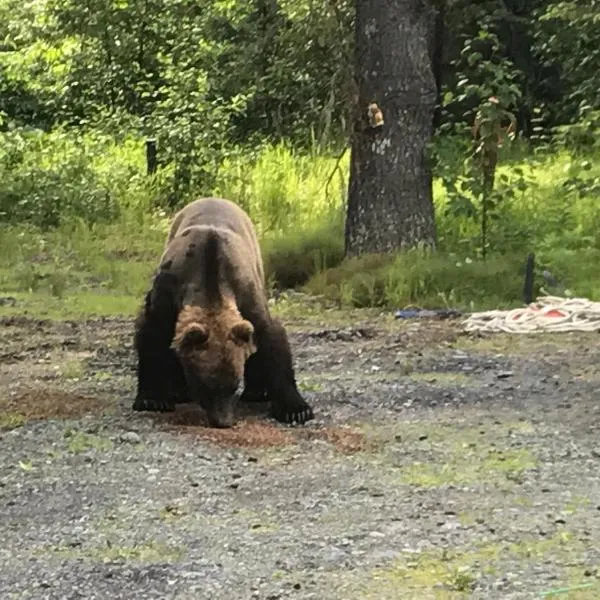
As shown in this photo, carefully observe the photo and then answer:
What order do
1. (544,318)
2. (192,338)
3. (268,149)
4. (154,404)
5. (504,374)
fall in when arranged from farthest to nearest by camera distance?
(268,149) → (544,318) → (504,374) → (154,404) → (192,338)

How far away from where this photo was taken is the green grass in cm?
1085

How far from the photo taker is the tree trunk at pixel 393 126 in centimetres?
1158

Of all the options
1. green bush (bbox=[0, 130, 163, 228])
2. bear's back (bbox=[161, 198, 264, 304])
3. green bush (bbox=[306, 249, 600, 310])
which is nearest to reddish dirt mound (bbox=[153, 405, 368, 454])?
bear's back (bbox=[161, 198, 264, 304])

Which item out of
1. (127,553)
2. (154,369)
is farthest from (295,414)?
(127,553)

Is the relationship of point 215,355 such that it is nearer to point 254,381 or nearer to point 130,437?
point 130,437

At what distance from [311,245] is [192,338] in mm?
6439

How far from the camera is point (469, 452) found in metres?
5.74

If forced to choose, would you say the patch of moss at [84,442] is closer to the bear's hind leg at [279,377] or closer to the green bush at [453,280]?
the bear's hind leg at [279,377]

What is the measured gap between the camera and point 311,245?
12.5 metres

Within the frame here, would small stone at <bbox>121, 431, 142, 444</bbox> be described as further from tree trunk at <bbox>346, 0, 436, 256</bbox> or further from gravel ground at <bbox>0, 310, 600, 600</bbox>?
tree trunk at <bbox>346, 0, 436, 256</bbox>

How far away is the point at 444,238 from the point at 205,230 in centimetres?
572

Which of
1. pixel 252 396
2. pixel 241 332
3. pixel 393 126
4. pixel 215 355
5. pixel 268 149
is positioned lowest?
pixel 252 396

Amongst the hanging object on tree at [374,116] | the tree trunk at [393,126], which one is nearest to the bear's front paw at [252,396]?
the tree trunk at [393,126]

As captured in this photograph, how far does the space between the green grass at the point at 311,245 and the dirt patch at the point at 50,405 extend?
11.9 ft
